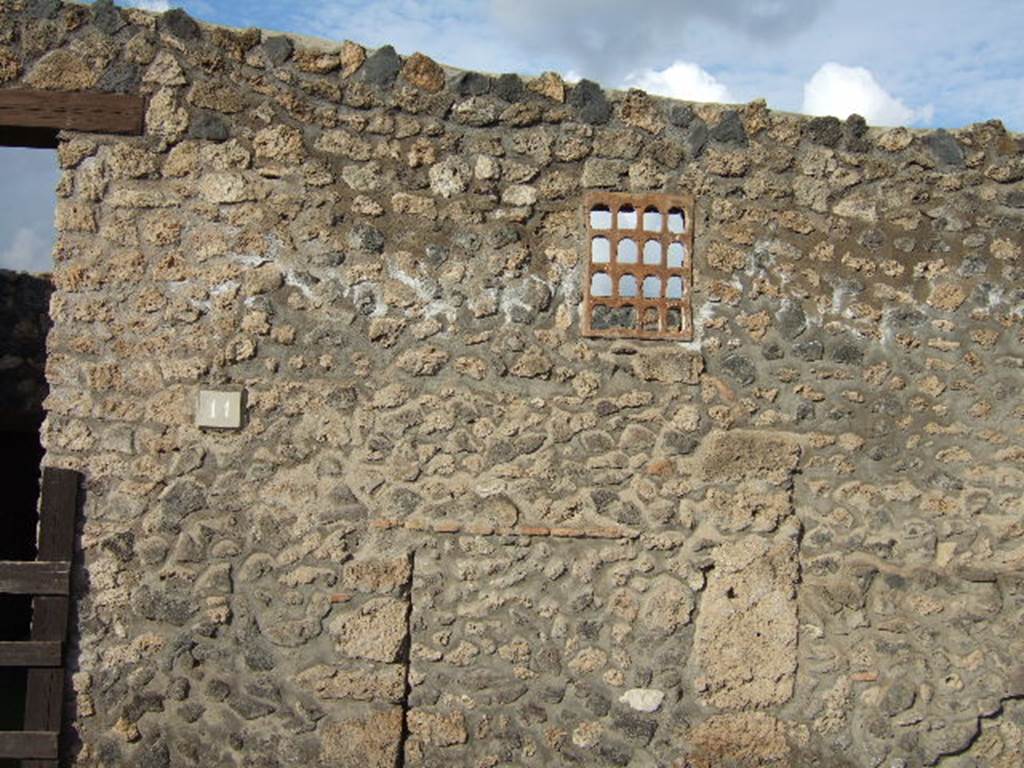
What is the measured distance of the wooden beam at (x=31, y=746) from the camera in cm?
468

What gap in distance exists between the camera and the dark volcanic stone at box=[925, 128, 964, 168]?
209 inches

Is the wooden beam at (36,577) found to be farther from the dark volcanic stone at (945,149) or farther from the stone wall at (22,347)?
the dark volcanic stone at (945,149)

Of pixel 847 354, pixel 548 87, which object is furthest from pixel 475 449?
pixel 847 354

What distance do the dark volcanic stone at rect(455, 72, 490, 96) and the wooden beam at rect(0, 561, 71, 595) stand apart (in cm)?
270

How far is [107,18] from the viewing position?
4.92m

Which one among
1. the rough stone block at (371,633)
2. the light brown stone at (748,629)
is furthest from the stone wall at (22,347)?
the light brown stone at (748,629)

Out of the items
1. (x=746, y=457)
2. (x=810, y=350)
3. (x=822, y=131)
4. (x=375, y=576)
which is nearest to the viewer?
(x=375, y=576)

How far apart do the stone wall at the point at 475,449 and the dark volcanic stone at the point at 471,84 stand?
0.02 m

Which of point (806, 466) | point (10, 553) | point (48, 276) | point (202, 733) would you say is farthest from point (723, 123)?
point (10, 553)

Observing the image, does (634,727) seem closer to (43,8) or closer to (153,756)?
(153,756)

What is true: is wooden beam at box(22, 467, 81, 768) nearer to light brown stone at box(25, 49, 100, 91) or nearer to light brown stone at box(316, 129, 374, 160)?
light brown stone at box(25, 49, 100, 91)

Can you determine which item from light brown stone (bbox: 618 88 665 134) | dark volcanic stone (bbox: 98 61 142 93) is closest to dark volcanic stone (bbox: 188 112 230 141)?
dark volcanic stone (bbox: 98 61 142 93)

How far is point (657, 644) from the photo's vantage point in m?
4.90

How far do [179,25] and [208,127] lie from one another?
0.47 meters
